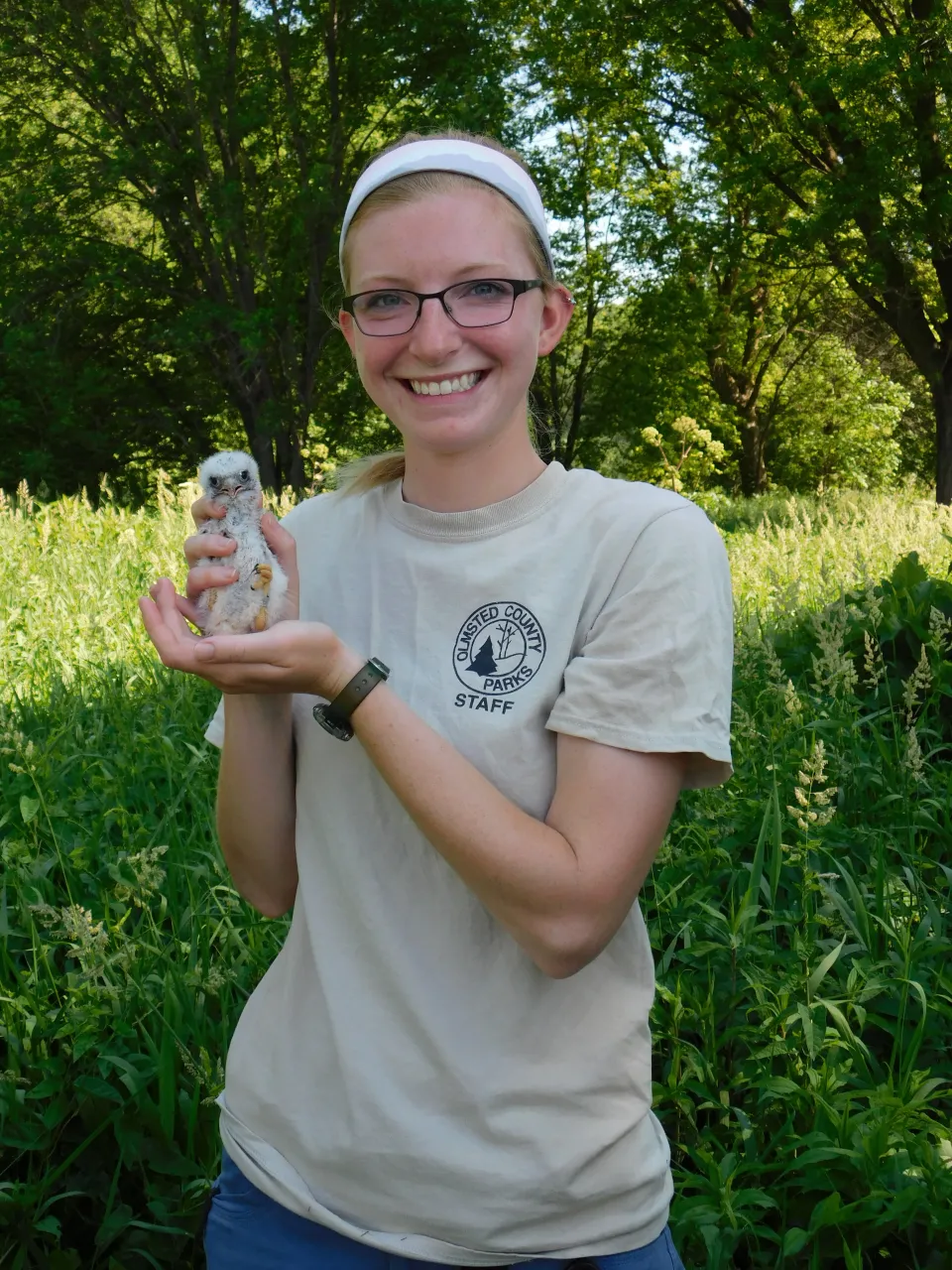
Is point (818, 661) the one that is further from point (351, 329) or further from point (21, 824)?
point (21, 824)

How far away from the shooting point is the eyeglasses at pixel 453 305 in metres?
1.69

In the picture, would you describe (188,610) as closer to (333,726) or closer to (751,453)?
(333,726)

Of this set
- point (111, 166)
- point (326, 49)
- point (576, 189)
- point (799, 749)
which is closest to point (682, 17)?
point (576, 189)

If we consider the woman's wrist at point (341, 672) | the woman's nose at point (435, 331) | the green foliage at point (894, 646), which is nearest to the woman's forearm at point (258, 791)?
the woman's wrist at point (341, 672)

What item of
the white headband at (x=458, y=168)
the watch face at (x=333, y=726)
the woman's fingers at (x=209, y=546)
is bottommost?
the watch face at (x=333, y=726)

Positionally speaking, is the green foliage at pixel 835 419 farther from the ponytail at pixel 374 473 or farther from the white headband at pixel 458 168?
the white headband at pixel 458 168

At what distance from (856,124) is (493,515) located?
691 inches

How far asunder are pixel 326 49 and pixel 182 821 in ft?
68.5

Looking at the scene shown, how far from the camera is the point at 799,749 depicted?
4.03 metres

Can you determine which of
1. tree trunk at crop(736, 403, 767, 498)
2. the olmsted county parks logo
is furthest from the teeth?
tree trunk at crop(736, 403, 767, 498)

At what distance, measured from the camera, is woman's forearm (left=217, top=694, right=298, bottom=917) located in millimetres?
1753

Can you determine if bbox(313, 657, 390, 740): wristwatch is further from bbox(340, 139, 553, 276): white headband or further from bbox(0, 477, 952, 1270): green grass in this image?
bbox(0, 477, 952, 1270): green grass

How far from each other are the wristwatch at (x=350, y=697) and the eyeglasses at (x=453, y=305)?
54 cm

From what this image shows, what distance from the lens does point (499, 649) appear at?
1.66 metres
